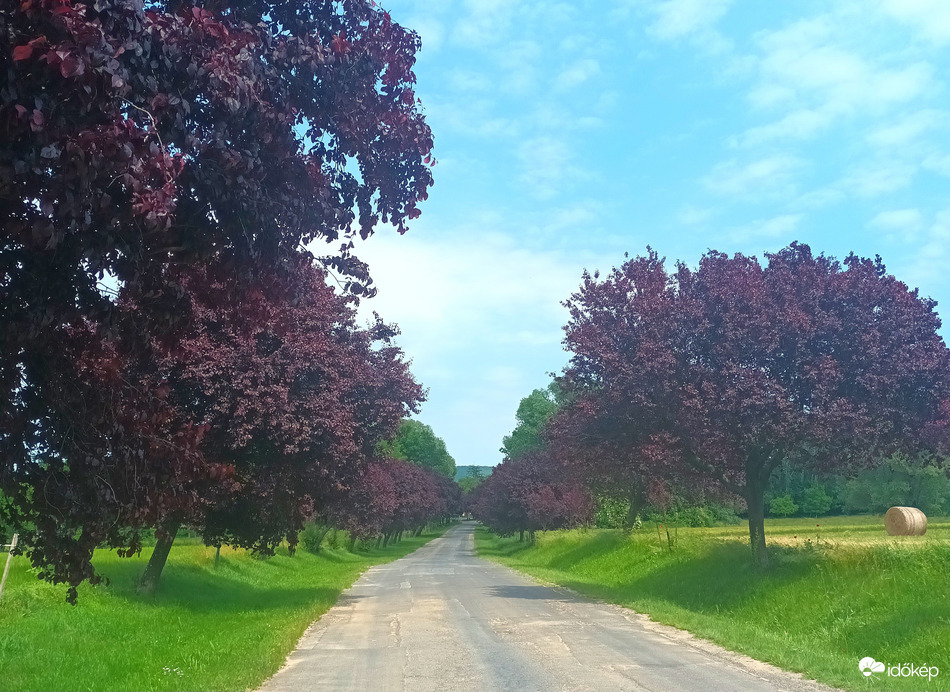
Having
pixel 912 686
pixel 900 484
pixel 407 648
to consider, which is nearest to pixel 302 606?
pixel 407 648

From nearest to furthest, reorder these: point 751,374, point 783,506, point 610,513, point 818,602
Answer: point 818,602, point 751,374, point 610,513, point 783,506

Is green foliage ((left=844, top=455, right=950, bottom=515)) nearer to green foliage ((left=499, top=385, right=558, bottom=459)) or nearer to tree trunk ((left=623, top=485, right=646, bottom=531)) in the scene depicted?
tree trunk ((left=623, top=485, right=646, bottom=531))

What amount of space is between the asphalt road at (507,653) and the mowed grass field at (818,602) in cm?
90

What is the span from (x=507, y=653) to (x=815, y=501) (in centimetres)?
6341

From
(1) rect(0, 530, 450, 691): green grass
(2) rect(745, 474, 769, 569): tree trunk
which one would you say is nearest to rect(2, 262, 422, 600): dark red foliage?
(1) rect(0, 530, 450, 691): green grass

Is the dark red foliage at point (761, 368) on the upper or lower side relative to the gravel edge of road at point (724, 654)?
upper

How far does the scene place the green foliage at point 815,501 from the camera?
68312mm

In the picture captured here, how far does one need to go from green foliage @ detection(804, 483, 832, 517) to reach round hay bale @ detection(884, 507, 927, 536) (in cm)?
4489

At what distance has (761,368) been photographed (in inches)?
814

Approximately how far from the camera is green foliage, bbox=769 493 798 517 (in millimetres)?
69875

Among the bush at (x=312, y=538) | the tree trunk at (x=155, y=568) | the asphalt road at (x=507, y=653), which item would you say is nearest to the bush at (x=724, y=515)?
the bush at (x=312, y=538)

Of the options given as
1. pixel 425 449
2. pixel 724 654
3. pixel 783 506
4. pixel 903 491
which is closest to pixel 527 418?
pixel 425 449

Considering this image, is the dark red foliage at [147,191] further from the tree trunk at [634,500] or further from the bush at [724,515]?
the bush at [724,515]

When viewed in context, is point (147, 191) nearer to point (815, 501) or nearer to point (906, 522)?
point (906, 522)
